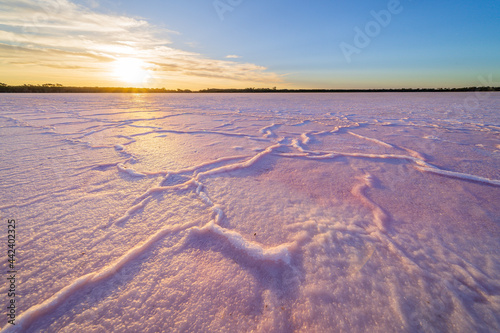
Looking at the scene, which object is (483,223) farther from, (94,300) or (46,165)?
(46,165)

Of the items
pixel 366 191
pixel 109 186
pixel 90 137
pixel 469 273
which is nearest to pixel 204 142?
pixel 109 186

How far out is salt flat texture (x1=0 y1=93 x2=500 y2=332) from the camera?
93 cm

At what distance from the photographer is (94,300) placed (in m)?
0.99

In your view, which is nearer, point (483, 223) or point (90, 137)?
point (483, 223)

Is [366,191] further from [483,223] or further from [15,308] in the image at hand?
[15,308]

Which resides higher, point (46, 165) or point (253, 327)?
point (46, 165)

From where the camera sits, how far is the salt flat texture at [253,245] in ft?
3.06

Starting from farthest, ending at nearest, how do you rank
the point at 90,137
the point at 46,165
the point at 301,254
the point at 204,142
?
the point at 90,137, the point at 204,142, the point at 46,165, the point at 301,254

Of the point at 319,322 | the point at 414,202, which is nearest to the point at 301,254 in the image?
the point at 319,322

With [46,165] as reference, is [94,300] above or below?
below

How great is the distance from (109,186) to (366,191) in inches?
102

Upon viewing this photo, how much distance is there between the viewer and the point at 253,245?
51.6 inches

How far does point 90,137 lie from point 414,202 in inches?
212

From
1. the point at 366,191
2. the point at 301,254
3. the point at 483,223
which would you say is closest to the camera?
the point at 301,254
